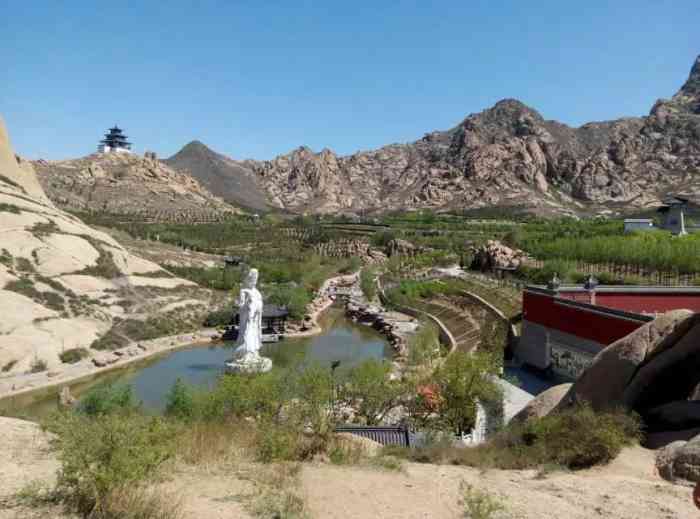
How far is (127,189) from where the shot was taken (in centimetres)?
10050

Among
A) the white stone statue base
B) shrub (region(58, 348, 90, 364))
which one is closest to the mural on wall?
the white stone statue base

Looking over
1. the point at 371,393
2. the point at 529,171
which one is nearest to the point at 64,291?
the point at 371,393

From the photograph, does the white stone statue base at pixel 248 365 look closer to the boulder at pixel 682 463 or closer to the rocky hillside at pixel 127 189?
the boulder at pixel 682 463

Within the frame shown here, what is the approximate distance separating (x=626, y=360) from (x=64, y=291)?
102 feet

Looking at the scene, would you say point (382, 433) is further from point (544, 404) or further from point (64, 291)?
point (64, 291)

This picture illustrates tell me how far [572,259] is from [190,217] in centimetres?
6641

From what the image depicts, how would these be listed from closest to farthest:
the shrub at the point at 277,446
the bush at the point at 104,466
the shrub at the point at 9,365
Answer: the bush at the point at 104,466
the shrub at the point at 277,446
the shrub at the point at 9,365

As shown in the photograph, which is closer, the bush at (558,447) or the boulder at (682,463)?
the boulder at (682,463)

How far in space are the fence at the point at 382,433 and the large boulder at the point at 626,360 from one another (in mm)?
3986

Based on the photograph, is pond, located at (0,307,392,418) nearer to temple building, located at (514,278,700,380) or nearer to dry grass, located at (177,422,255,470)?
temple building, located at (514,278,700,380)

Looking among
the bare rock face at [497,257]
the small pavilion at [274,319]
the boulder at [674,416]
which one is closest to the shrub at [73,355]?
the small pavilion at [274,319]

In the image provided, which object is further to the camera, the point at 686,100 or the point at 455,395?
the point at 686,100

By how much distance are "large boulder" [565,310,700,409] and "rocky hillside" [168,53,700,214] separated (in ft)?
401

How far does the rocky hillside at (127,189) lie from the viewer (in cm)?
9019
